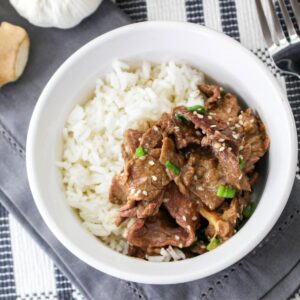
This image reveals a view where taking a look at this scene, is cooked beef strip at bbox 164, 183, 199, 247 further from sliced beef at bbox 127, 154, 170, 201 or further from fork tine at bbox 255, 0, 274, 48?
fork tine at bbox 255, 0, 274, 48

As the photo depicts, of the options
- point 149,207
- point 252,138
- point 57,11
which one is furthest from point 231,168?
point 57,11

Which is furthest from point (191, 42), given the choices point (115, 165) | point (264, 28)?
point (115, 165)

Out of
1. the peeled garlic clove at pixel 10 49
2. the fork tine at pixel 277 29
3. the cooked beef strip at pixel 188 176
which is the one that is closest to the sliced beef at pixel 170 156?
the cooked beef strip at pixel 188 176

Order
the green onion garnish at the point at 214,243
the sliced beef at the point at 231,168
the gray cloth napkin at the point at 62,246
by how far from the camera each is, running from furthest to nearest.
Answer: the gray cloth napkin at the point at 62,246, the green onion garnish at the point at 214,243, the sliced beef at the point at 231,168

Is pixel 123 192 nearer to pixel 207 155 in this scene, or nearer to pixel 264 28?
pixel 207 155

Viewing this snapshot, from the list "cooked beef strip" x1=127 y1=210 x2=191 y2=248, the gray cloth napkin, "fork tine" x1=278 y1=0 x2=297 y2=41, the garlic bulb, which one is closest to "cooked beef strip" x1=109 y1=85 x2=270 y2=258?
"cooked beef strip" x1=127 y1=210 x2=191 y2=248

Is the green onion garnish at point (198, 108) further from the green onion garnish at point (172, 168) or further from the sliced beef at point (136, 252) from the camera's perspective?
the sliced beef at point (136, 252)
